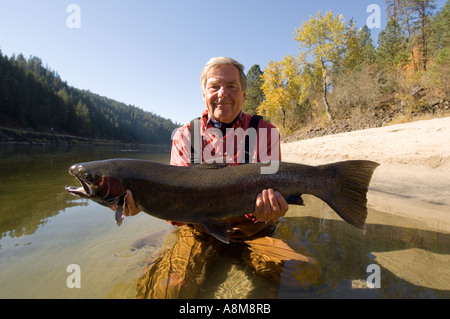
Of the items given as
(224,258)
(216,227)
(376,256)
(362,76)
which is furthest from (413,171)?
(362,76)

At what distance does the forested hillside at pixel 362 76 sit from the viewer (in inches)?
655

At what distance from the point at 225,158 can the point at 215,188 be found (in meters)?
0.85

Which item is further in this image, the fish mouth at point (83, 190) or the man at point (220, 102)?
the man at point (220, 102)

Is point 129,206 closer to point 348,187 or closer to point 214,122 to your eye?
point 214,122

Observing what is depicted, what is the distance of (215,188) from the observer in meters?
2.80

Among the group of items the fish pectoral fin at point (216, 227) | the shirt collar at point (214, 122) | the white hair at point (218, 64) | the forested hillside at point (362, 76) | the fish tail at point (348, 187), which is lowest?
the fish pectoral fin at point (216, 227)

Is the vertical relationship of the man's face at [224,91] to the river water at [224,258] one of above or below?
above

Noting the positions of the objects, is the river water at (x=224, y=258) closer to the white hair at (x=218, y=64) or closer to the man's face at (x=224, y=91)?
the man's face at (x=224, y=91)

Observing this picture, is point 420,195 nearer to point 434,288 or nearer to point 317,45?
point 434,288

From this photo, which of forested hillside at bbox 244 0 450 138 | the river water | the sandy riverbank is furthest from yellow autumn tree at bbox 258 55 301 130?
the river water

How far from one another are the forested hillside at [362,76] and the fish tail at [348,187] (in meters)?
14.7

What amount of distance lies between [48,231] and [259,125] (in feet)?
15.9

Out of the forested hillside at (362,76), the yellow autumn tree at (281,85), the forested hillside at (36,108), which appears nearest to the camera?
the forested hillside at (362,76)

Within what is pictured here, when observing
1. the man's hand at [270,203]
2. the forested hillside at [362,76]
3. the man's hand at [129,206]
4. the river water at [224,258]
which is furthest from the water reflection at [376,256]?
the forested hillside at [362,76]
